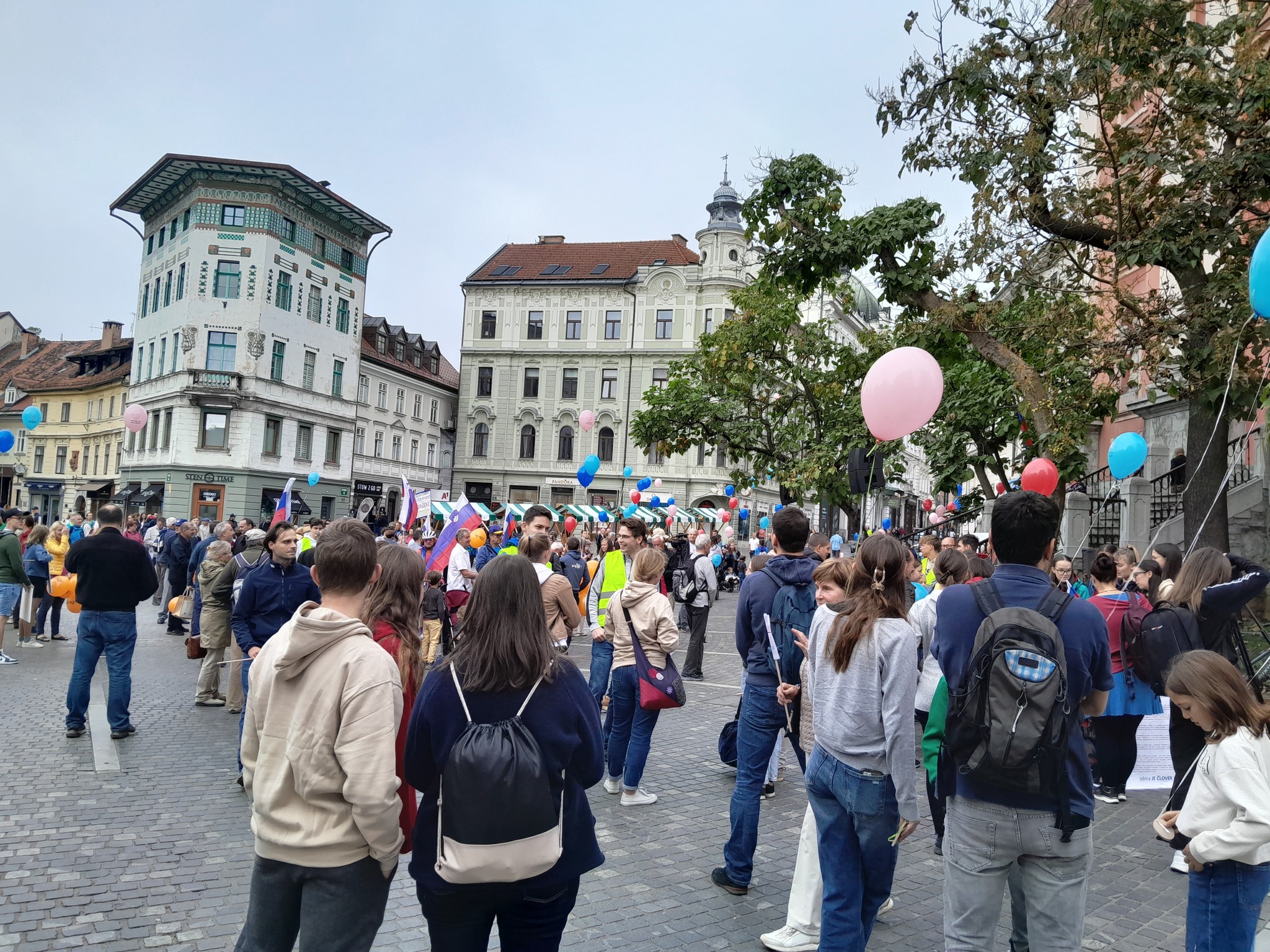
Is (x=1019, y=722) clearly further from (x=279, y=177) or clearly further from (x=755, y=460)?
(x=279, y=177)

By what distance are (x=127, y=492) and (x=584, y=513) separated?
852 inches

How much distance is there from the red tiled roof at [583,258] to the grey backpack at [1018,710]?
50.9 m

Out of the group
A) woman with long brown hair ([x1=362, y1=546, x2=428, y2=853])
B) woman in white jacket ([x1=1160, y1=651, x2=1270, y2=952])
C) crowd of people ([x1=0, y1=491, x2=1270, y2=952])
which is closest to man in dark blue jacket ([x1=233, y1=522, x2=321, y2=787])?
woman with long brown hair ([x1=362, y1=546, x2=428, y2=853])

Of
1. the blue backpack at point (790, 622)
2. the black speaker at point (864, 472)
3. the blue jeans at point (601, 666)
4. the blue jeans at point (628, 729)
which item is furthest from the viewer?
the black speaker at point (864, 472)

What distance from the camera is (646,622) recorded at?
20.7ft

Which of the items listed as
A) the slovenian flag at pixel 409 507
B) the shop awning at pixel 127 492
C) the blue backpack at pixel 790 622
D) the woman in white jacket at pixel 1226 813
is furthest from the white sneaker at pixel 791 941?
the shop awning at pixel 127 492

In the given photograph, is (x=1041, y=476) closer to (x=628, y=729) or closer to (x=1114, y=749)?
(x=1114, y=749)

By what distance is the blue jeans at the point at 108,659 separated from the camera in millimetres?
7414

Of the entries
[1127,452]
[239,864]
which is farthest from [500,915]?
[1127,452]

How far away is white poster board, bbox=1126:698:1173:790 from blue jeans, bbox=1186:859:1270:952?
254 centimetres

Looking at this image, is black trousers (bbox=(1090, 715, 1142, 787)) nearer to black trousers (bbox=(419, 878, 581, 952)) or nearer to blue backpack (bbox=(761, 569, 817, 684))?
blue backpack (bbox=(761, 569, 817, 684))

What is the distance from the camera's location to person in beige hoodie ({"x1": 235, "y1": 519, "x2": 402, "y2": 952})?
277 cm

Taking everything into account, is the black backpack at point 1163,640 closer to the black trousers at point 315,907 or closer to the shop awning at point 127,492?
the black trousers at point 315,907

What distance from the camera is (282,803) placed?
2.84 m
